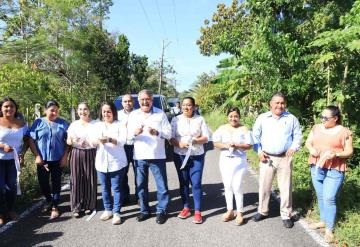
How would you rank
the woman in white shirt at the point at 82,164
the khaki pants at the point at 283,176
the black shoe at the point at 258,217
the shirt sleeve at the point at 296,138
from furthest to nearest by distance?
the woman in white shirt at the point at 82,164 < the black shoe at the point at 258,217 < the khaki pants at the point at 283,176 < the shirt sleeve at the point at 296,138

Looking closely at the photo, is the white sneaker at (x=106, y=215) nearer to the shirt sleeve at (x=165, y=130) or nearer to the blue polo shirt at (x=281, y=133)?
the shirt sleeve at (x=165, y=130)

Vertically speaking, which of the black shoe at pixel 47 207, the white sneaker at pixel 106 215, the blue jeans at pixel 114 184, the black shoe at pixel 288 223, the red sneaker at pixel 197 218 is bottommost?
the black shoe at pixel 288 223

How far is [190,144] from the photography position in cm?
568

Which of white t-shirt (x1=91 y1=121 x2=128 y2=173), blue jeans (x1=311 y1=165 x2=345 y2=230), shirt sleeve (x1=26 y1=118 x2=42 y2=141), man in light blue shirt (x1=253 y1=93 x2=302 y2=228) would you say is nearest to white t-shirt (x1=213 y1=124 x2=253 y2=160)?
man in light blue shirt (x1=253 y1=93 x2=302 y2=228)

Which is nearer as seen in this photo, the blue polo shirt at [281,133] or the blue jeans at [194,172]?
the blue polo shirt at [281,133]

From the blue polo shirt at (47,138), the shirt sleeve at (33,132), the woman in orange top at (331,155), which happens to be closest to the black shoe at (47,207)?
the blue polo shirt at (47,138)

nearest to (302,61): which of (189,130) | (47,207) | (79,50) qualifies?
(189,130)

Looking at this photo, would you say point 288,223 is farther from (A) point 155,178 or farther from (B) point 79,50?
(B) point 79,50

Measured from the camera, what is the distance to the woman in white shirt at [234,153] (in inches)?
225

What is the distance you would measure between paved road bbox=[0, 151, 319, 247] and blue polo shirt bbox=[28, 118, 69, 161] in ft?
3.29

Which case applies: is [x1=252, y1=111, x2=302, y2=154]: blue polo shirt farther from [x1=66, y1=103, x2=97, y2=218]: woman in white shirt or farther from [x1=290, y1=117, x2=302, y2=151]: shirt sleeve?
[x1=66, y1=103, x2=97, y2=218]: woman in white shirt

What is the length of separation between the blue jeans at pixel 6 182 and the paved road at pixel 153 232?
40cm

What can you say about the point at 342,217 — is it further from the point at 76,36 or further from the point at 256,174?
the point at 76,36

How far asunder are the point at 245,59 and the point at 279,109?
14.8 ft
